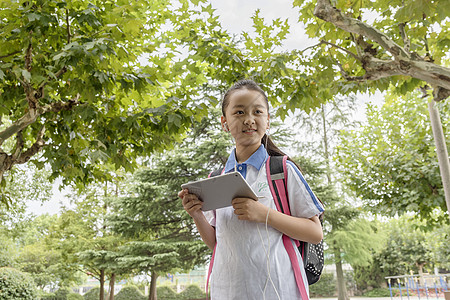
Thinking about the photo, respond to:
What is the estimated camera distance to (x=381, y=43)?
395 cm

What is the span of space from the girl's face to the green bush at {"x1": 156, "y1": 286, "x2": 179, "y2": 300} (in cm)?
2274

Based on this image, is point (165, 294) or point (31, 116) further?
point (165, 294)

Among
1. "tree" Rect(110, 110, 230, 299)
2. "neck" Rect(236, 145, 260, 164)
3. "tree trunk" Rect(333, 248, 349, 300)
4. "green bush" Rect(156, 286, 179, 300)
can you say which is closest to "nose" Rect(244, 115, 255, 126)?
"neck" Rect(236, 145, 260, 164)

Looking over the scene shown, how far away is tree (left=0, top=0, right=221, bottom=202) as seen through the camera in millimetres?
3420

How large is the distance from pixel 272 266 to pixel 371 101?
11280 millimetres

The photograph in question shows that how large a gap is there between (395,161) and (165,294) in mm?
17300

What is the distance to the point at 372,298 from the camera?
75.2 feet

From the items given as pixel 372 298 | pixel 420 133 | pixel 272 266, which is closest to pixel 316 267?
pixel 272 266

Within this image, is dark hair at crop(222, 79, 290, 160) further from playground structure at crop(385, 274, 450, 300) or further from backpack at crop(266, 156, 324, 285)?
playground structure at crop(385, 274, 450, 300)

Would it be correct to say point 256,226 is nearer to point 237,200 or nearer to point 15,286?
point 237,200

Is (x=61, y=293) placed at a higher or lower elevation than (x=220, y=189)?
lower

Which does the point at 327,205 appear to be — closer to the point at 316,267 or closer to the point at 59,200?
the point at 59,200

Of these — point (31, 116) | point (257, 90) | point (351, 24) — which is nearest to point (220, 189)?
point (257, 90)

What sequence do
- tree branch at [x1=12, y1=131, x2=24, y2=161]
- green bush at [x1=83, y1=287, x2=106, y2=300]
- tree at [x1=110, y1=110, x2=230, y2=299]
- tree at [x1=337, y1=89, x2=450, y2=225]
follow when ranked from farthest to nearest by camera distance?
green bush at [x1=83, y1=287, x2=106, y2=300]
tree at [x1=110, y1=110, x2=230, y2=299]
tree at [x1=337, y1=89, x2=450, y2=225]
tree branch at [x1=12, y1=131, x2=24, y2=161]
